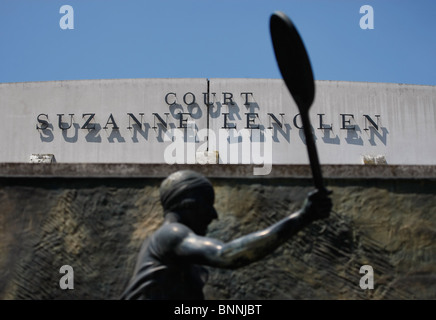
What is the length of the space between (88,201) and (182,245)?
7.24ft

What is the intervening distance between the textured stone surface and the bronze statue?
1551 mm

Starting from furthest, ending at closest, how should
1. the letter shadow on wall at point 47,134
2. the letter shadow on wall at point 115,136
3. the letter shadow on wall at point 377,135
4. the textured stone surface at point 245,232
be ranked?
the letter shadow on wall at point 47,134 → the letter shadow on wall at point 377,135 → the letter shadow on wall at point 115,136 → the textured stone surface at point 245,232

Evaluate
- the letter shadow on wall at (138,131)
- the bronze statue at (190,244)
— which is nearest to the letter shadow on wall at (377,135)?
the letter shadow on wall at (138,131)

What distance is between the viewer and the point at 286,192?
18.1 feet

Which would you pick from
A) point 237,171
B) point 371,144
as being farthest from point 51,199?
point 371,144

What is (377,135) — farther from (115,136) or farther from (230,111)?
(115,136)

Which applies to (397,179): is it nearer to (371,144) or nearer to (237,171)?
(237,171)

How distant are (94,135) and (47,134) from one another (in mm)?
1311

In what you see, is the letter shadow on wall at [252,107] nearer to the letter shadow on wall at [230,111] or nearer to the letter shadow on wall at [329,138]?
the letter shadow on wall at [230,111]

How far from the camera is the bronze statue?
3.48 m

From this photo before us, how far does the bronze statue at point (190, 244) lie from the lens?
3.48 metres

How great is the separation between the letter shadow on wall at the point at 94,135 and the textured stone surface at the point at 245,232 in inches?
414

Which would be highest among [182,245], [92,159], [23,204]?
[92,159]

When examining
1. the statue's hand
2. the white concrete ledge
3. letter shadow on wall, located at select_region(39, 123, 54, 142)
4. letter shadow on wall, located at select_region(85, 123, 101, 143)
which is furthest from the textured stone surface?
letter shadow on wall, located at select_region(39, 123, 54, 142)
